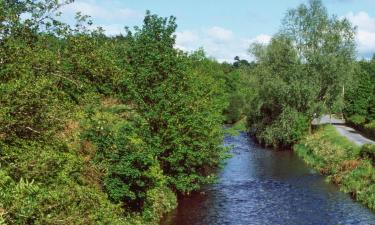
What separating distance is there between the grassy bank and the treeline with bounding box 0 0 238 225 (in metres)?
13.3

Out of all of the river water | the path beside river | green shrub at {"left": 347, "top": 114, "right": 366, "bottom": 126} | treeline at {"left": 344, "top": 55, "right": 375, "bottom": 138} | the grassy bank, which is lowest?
the river water

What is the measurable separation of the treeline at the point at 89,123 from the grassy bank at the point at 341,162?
13271mm

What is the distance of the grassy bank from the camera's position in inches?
1572

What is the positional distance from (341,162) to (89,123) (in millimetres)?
34262

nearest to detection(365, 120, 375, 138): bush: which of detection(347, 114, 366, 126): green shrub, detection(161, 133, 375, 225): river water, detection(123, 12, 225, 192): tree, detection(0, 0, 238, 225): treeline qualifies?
detection(347, 114, 366, 126): green shrub

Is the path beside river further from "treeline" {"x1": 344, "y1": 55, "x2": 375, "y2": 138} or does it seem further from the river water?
the river water

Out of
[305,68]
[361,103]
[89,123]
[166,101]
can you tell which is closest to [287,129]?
[305,68]

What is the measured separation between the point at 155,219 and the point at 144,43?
1338 centimetres

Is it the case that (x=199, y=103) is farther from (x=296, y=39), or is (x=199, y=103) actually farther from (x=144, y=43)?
(x=296, y=39)

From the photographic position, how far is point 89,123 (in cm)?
2245

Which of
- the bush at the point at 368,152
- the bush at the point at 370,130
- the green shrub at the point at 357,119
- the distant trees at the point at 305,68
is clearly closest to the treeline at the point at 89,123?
the bush at the point at 368,152

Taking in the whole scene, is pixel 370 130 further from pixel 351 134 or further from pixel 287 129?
pixel 287 129

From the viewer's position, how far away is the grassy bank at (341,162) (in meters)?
39.9

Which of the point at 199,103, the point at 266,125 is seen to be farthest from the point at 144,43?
the point at 266,125
